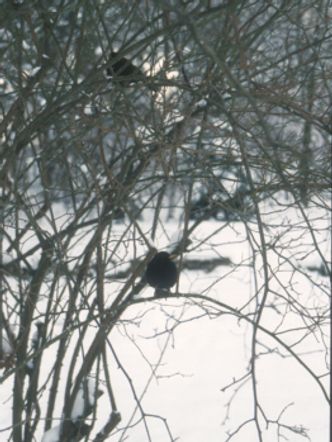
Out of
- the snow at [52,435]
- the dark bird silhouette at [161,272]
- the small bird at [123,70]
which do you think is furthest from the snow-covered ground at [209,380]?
the small bird at [123,70]

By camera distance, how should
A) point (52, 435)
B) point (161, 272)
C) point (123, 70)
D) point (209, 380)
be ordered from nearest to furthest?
point (123, 70) → point (161, 272) → point (52, 435) → point (209, 380)

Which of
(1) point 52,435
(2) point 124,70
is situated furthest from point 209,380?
(2) point 124,70

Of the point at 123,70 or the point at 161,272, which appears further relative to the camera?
the point at 161,272

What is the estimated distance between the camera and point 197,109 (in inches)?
150

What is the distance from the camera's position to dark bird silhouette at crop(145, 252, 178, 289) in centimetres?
358

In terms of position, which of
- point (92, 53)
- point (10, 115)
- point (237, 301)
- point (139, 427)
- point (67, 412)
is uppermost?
point (237, 301)

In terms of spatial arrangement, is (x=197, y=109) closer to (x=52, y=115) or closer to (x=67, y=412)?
(x=52, y=115)

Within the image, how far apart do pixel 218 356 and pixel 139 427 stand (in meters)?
1.99

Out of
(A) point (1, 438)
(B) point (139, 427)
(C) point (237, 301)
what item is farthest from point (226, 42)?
(C) point (237, 301)

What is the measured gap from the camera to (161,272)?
11.8ft

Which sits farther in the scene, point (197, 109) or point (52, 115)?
point (197, 109)

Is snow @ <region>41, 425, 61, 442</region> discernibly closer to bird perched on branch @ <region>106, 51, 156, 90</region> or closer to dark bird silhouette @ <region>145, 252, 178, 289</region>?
dark bird silhouette @ <region>145, 252, 178, 289</region>

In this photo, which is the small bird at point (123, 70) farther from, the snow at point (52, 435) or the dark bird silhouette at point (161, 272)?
the snow at point (52, 435)

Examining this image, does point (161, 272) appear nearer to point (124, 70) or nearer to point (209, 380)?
point (124, 70)
